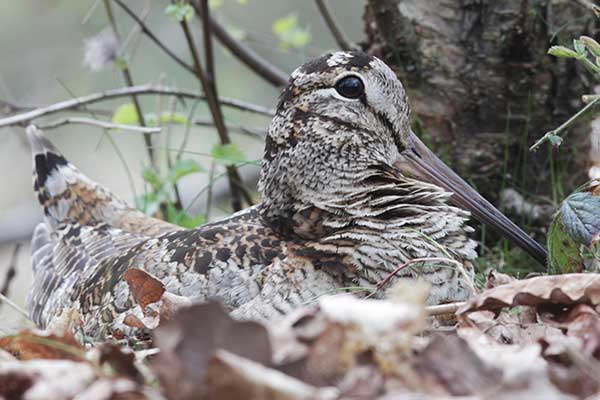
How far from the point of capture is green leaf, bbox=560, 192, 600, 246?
275cm

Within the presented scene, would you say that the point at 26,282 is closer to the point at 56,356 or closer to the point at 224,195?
the point at 224,195

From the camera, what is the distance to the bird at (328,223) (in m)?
3.05

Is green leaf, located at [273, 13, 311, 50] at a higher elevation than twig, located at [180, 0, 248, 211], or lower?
higher

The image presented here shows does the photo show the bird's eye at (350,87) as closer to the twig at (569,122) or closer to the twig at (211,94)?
the twig at (569,122)

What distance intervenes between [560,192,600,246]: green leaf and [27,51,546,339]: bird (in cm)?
41

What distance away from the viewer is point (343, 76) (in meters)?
3.29

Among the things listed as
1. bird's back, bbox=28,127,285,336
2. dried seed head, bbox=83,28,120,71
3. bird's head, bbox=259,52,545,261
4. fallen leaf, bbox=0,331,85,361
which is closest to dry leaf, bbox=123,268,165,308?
bird's back, bbox=28,127,285,336

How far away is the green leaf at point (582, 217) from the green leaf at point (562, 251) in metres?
0.09

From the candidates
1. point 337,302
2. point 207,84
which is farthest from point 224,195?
point 337,302

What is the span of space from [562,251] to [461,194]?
1.83 feet

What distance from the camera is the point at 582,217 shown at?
2783 mm

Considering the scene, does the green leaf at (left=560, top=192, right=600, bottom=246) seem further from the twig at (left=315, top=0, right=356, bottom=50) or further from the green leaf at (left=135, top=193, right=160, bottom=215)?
the green leaf at (left=135, top=193, right=160, bottom=215)

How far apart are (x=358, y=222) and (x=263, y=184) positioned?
0.45 metres

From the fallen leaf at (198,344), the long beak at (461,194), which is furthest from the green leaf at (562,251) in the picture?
the fallen leaf at (198,344)
